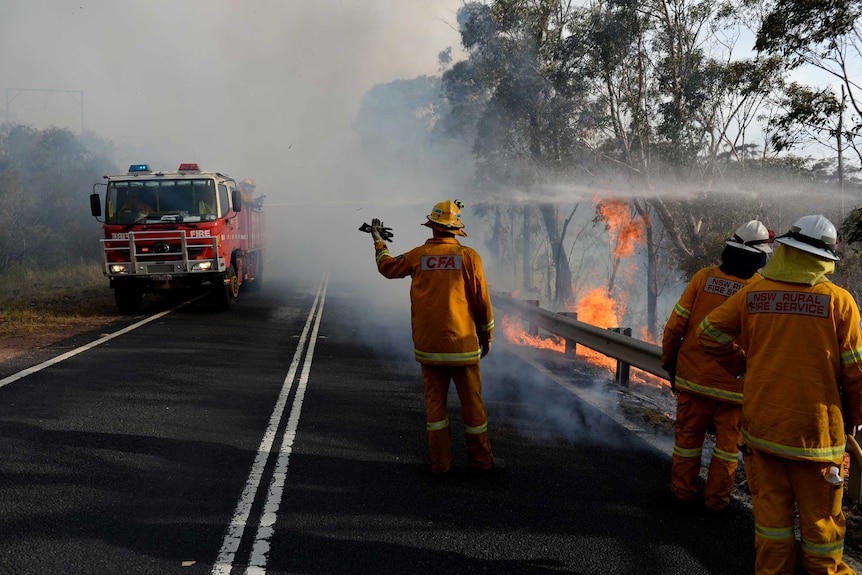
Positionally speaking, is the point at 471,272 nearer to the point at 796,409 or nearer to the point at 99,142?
the point at 796,409

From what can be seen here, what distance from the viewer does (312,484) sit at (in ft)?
14.6

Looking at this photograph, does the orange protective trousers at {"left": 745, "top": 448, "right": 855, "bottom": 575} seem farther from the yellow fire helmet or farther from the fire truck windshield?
the fire truck windshield

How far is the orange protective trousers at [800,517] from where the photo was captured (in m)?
2.92

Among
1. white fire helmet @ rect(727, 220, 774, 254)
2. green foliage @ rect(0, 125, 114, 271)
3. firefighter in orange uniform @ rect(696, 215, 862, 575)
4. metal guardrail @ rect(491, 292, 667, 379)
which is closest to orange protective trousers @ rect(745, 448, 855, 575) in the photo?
firefighter in orange uniform @ rect(696, 215, 862, 575)

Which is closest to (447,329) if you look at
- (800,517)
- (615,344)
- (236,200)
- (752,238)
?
(752,238)

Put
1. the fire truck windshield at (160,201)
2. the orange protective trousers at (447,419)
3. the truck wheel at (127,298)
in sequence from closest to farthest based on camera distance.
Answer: the orange protective trousers at (447,419), the fire truck windshield at (160,201), the truck wheel at (127,298)

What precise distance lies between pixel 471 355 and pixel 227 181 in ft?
37.0

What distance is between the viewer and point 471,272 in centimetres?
481

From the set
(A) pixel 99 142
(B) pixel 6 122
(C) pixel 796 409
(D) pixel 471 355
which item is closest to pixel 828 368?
(C) pixel 796 409

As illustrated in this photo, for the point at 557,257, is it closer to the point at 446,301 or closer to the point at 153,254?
the point at 153,254

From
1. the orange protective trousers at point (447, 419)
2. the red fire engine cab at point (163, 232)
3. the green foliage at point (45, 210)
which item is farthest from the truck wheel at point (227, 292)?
the green foliage at point (45, 210)

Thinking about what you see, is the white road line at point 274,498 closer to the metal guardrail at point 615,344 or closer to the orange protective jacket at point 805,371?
the orange protective jacket at point 805,371

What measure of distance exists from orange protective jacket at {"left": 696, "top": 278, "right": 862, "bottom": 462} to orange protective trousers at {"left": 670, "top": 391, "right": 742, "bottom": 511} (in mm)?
1111

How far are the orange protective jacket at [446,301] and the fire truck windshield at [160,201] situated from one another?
9298 mm
